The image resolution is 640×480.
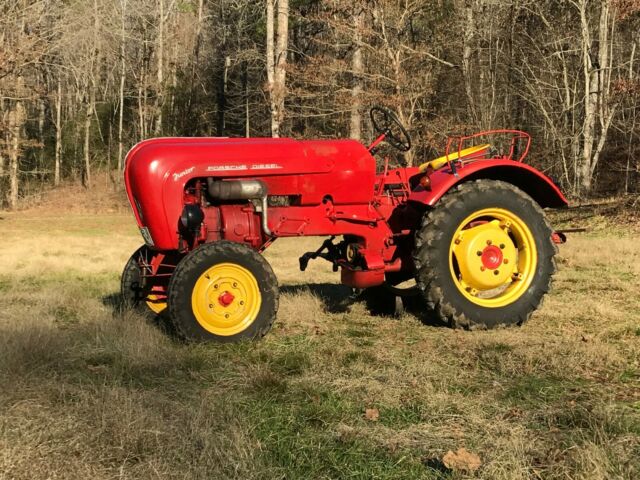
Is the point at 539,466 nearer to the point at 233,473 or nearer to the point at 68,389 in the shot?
the point at 233,473

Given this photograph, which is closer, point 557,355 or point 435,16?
point 557,355

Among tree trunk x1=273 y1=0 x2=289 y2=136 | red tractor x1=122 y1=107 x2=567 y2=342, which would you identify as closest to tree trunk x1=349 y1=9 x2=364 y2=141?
tree trunk x1=273 y1=0 x2=289 y2=136

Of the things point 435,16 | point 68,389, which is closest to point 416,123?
point 435,16

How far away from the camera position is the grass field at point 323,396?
2465 millimetres

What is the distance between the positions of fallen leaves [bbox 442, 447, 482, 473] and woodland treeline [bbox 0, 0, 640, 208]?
1444cm

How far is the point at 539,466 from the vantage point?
244 centimetres

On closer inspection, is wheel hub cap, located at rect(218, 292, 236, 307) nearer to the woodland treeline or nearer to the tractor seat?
the tractor seat

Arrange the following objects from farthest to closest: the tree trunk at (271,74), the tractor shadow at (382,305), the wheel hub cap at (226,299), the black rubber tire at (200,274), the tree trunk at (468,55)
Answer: the tree trunk at (468,55) < the tree trunk at (271,74) < the tractor shadow at (382,305) < the wheel hub cap at (226,299) < the black rubber tire at (200,274)

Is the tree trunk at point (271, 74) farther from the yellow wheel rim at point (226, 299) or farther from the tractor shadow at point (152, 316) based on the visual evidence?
the yellow wheel rim at point (226, 299)

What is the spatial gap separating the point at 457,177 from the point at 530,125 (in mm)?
22424

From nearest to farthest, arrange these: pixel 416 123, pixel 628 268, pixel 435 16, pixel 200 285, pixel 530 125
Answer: pixel 200 285, pixel 628 268, pixel 416 123, pixel 435 16, pixel 530 125

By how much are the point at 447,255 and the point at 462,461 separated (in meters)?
2.58

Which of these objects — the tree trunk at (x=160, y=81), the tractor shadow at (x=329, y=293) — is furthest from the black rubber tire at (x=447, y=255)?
the tree trunk at (x=160, y=81)

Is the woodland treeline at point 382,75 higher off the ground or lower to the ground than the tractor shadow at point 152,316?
higher
